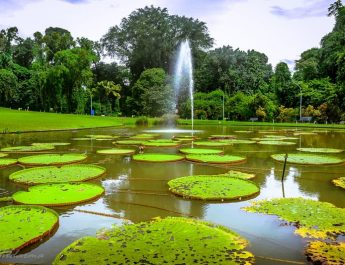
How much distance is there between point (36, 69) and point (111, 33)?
18.8 m

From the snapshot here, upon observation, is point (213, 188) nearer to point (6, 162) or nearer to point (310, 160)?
point (310, 160)

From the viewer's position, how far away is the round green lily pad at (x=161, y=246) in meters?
4.98

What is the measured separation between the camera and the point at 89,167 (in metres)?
12.2

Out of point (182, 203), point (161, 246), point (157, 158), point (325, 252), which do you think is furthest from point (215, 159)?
point (161, 246)

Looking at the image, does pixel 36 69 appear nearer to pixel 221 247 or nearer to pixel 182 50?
pixel 182 50

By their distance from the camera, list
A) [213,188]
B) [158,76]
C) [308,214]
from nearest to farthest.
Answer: [308,214], [213,188], [158,76]

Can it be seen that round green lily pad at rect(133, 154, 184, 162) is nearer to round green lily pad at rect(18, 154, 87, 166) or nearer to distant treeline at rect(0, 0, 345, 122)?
round green lily pad at rect(18, 154, 87, 166)

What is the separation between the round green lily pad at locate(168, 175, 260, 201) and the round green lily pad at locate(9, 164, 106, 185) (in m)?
2.88

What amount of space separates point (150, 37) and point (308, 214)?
62.8 m

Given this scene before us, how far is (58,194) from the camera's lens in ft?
27.9

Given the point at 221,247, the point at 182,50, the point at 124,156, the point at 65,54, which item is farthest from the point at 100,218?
the point at 182,50

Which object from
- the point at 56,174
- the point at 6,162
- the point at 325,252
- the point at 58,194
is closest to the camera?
the point at 325,252

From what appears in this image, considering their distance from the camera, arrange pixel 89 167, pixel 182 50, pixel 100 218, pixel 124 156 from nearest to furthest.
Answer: pixel 100 218
pixel 89 167
pixel 124 156
pixel 182 50

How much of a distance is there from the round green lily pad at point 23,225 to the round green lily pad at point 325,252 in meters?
4.41
